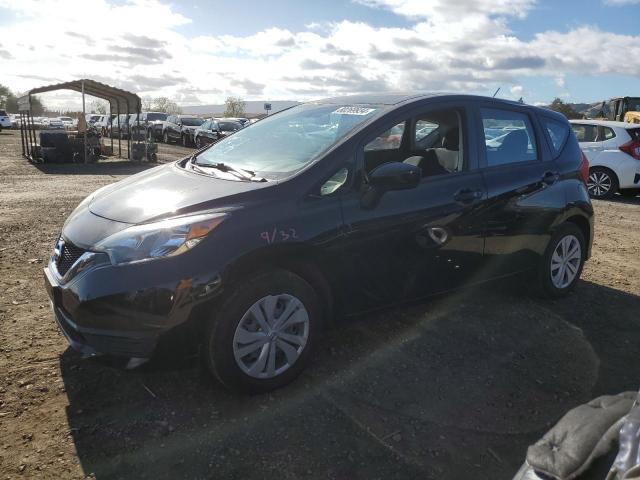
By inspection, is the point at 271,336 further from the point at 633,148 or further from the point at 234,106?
the point at 234,106

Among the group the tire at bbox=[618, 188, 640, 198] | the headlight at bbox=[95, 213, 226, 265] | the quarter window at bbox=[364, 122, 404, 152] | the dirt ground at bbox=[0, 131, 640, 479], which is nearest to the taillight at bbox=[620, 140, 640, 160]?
the tire at bbox=[618, 188, 640, 198]

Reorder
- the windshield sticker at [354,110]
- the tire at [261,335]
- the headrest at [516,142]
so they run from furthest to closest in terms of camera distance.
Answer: the headrest at [516,142]
the windshield sticker at [354,110]
the tire at [261,335]

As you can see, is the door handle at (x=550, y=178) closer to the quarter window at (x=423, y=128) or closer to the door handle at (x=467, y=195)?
the door handle at (x=467, y=195)

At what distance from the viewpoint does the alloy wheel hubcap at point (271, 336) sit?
287 cm

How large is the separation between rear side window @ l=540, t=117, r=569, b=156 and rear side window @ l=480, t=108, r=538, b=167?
243mm

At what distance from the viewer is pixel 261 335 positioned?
292cm

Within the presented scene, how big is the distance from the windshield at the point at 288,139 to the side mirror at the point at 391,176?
0.36 m

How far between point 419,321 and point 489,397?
42.4 inches

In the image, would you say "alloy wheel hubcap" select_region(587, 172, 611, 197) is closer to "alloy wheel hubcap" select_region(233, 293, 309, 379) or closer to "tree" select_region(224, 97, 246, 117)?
"alloy wheel hubcap" select_region(233, 293, 309, 379)

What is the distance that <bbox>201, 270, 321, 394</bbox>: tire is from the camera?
2777 mm

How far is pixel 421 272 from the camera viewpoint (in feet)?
11.8

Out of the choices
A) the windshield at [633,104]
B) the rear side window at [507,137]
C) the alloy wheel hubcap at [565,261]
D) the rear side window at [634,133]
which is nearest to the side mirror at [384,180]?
the rear side window at [507,137]

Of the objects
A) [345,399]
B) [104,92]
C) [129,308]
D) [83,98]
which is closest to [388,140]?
[345,399]

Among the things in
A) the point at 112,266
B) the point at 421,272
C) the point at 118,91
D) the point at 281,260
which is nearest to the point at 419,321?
the point at 421,272
